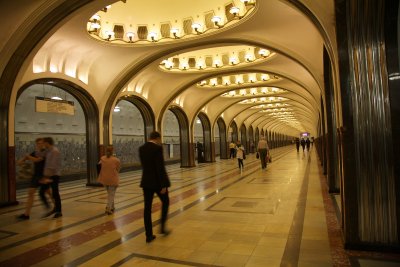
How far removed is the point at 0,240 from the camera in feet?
14.2

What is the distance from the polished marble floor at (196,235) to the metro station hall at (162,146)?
30 millimetres

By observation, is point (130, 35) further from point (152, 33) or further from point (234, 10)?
point (234, 10)

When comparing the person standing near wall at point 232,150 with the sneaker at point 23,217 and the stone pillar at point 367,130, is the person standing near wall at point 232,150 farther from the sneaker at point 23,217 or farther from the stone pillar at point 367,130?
the stone pillar at point 367,130

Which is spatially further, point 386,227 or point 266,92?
point 266,92

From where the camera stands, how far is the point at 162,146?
553 centimetres

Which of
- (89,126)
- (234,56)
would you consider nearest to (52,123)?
(89,126)

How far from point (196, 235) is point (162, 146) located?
1.83 meters

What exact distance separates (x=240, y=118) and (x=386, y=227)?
25.2 metres

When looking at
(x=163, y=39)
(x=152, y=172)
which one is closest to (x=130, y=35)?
(x=163, y=39)

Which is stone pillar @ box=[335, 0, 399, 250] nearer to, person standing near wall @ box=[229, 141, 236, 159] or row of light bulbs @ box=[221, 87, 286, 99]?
row of light bulbs @ box=[221, 87, 286, 99]

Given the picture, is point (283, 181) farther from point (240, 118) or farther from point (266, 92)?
point (240, 118)

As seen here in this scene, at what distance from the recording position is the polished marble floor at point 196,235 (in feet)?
11.2

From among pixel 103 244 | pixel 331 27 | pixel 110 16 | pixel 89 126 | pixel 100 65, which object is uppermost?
Result: pixel 110 16

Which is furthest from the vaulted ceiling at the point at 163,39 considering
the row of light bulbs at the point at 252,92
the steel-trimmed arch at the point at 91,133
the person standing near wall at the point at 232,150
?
the person standing near wall at the point at 232,150
